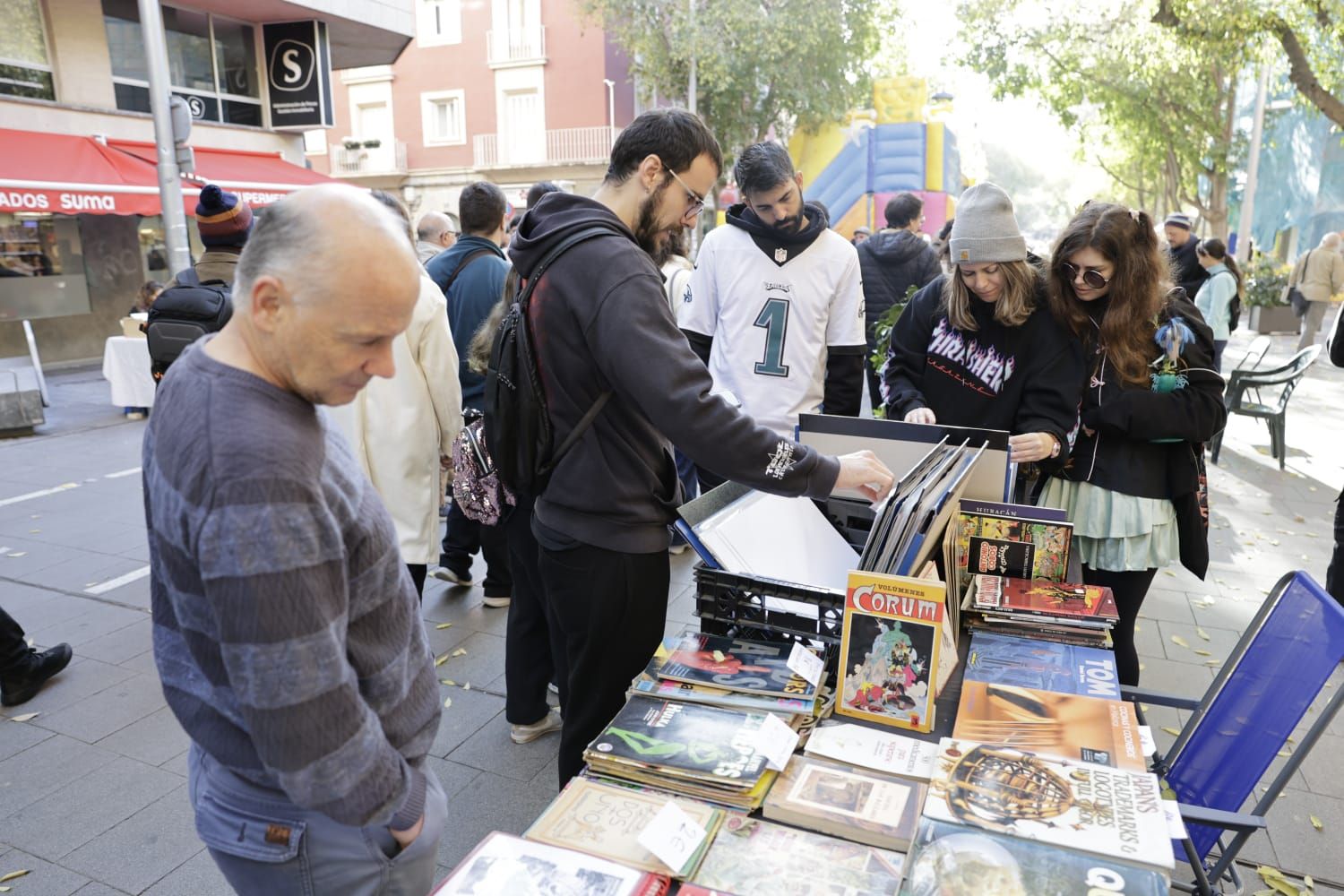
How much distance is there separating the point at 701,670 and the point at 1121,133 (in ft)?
80.8

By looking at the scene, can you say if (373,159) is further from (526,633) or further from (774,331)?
(526,633)

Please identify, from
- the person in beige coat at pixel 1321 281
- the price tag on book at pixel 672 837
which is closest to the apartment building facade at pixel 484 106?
the person in beige coat at pixel 1321 281

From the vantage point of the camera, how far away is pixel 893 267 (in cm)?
647

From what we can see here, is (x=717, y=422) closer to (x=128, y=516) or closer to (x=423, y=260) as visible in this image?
(x=423, y=260)

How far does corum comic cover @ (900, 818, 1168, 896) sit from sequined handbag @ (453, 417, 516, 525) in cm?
189

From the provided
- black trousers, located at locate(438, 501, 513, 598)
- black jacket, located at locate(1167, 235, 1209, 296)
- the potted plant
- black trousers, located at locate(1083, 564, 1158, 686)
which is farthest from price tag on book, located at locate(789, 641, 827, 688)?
the potted plant

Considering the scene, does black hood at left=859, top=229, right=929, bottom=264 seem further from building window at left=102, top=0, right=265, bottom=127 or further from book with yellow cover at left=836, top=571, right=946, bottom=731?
building window at left=102, top=0, right=265, bottom=127

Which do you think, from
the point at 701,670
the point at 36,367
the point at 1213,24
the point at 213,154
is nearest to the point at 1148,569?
the point at 701,670

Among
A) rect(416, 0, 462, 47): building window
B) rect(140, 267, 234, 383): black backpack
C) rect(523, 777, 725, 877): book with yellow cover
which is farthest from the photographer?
rect(416, 0, 462, 47): building window

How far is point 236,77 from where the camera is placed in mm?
14188

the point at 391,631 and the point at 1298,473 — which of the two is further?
the point at 1298,473

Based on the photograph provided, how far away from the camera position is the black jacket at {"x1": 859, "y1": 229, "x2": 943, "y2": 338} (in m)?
6.39

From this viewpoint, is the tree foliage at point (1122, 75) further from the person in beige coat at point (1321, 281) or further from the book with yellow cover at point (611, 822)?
the book with yellow cover at point (611, 822)

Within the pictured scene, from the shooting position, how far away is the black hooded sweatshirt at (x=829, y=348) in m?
3.53
